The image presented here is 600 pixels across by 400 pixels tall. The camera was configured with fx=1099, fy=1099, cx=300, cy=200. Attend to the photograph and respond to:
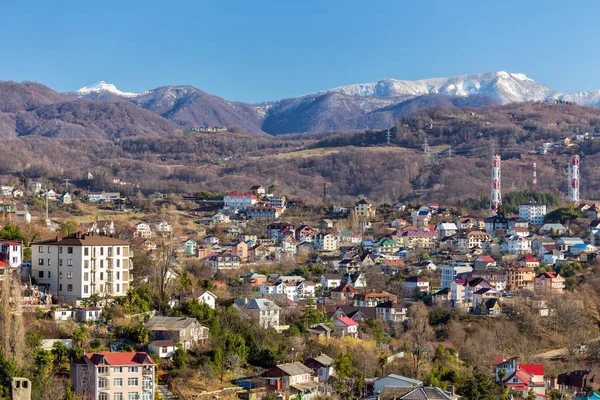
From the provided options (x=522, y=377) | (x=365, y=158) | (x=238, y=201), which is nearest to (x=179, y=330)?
(x=522, y=377)

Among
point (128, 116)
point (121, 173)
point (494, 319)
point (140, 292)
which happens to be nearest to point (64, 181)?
point (121, 173)

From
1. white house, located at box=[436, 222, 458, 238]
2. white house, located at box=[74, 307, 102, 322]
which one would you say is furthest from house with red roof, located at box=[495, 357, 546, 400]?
white house, located at box=[436, 222, 458, 238]

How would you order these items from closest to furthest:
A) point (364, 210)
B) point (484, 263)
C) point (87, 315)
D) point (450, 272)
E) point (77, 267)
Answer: point (87, 315) → point (77, 267) → point (450, 272) → point (484, 263) → point (364, 210)

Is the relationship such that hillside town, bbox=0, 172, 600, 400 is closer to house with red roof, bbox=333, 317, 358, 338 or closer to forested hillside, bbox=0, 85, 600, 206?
house with red roof, bbox=333, 317, 358, 338

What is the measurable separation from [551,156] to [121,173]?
34.7 meters

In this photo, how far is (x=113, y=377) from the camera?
20.3 m

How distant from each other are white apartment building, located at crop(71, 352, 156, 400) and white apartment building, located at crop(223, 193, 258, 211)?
39789 millimetres

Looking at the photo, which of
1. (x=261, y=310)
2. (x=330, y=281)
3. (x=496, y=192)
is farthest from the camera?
(x=496, y=192)

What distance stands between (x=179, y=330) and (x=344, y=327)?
23.1ft

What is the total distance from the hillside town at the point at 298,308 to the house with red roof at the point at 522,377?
52mm

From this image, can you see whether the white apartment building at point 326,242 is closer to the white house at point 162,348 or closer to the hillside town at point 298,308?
the hillside town at point 298,308

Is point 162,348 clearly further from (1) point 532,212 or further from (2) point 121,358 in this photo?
(1) point 532,212

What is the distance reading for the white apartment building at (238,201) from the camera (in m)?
60.8

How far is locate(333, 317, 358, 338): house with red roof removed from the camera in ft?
94.2
